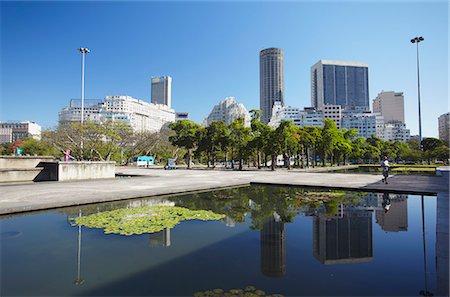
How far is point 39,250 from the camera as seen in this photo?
4801 millimetres

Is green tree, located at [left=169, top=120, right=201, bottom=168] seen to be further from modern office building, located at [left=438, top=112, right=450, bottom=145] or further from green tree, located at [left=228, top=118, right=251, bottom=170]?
modern office building, located at [left=438, top=112, right=450, bottom=145]

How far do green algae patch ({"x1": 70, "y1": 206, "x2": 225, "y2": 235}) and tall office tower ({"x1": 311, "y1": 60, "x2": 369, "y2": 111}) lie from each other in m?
193

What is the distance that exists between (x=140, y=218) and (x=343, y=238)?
5.02 meters

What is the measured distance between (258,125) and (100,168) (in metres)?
21.6

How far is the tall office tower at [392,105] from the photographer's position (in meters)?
165


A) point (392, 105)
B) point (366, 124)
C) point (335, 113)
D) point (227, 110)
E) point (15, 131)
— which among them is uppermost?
point (392, 105)

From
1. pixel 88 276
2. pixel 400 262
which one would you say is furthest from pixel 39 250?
pixel 400 262

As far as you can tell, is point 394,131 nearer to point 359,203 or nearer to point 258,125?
point 258,125

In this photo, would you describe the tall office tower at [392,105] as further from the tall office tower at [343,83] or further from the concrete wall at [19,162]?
the concrete wall at [19,162]

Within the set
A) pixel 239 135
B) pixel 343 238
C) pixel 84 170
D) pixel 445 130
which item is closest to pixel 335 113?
pixel 445 130

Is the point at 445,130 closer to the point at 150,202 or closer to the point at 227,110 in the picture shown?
the point at 150,202

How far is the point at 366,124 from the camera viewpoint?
12269 centimetres

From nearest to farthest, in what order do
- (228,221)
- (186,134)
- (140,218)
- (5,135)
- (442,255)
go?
(442,255) < (140,218) < (228,221) < (186,134) < (5,135)

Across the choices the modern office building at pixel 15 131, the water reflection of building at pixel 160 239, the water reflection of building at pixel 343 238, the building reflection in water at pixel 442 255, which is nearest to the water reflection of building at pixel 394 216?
the water reflection of building at pixel 343 238
